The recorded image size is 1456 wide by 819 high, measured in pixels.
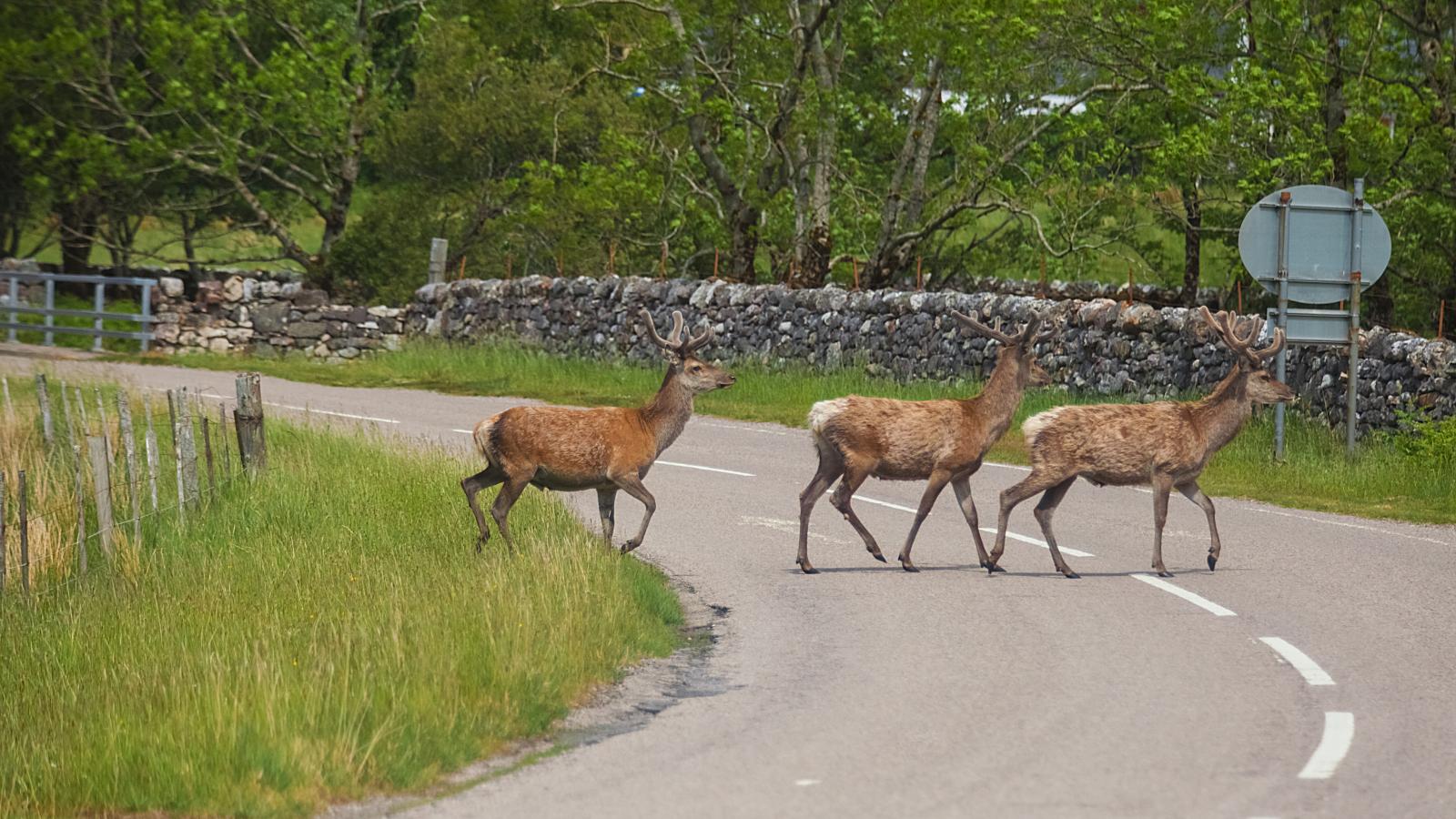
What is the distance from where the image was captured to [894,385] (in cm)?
2725

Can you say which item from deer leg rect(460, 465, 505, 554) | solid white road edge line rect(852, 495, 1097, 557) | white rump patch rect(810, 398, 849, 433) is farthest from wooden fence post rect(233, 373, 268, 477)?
white rump patch rect(810, 398, 849, 433)

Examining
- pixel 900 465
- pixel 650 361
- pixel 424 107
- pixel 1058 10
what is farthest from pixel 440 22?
pixel 900 465

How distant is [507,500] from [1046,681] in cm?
491

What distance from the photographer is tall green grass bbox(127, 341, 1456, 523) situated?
19281mm

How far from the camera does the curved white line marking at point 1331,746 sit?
8.14 m

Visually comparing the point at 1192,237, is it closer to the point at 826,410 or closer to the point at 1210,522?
the point at 1210,522

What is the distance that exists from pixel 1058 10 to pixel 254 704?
2241cm

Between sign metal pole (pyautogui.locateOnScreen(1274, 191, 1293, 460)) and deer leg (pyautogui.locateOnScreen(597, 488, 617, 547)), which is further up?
sign metal pole (pyautogui.locateOnScreen(1274, 191, 1293, 460))

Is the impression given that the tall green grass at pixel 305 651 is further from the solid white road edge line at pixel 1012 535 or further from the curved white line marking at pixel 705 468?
the curved white line marking at pixel 705 468

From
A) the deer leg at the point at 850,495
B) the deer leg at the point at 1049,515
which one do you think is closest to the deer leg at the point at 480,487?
the deer leg at the point at 850,495

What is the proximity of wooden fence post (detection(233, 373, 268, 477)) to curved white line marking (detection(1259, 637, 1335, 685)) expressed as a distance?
10.0 meters

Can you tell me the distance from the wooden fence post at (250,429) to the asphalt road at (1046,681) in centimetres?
322

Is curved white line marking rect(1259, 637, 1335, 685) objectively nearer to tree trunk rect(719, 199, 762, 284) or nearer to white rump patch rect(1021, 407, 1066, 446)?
white rump patch rect(1021, 407, 1066, 446)

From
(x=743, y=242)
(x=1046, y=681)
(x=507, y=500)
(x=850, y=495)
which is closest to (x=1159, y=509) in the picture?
(x=850, y=495)
